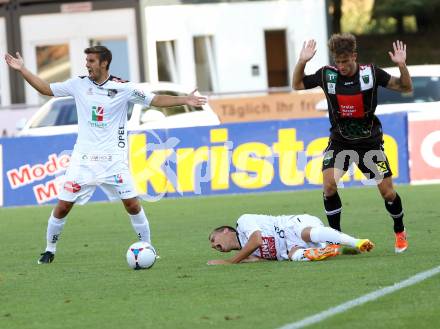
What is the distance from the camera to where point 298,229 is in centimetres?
1124

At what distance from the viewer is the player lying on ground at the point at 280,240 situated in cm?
1109

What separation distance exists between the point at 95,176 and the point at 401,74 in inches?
117

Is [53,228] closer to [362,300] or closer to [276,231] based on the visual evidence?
[276,231]

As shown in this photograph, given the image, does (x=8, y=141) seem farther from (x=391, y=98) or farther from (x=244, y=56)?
(x=244, y=56)

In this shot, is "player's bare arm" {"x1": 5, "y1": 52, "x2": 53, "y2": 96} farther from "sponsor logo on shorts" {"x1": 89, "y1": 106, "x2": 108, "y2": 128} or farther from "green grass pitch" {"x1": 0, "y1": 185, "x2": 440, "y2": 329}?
"green grass pitch" {"x1": 0, "y1": 185, "x2": 440, "y2": 329}

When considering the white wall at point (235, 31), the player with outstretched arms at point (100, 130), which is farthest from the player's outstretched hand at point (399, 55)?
the white wall at point (235, 31)

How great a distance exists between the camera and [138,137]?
21234mm

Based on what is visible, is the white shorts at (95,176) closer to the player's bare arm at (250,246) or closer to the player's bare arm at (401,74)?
the player's bare arm at (250,246)

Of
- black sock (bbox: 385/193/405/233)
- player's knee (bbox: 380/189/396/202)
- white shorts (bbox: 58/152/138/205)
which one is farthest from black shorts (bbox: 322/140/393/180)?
white shorts (bbox: 58/152/138/205)

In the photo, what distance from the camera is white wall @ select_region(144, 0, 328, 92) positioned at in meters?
31.9

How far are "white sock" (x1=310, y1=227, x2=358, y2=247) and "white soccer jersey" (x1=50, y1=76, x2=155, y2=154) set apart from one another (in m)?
2.10

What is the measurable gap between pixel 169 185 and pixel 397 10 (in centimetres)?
2390

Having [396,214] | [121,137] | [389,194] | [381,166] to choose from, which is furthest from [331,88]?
[121,137]

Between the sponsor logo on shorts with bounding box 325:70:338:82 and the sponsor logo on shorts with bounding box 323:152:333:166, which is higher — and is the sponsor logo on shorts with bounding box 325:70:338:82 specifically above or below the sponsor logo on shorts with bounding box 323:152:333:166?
above
